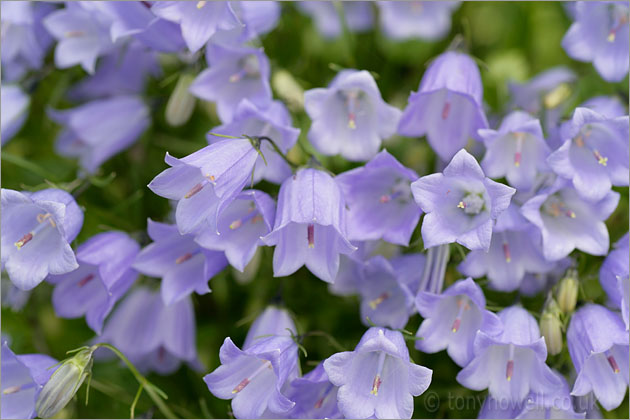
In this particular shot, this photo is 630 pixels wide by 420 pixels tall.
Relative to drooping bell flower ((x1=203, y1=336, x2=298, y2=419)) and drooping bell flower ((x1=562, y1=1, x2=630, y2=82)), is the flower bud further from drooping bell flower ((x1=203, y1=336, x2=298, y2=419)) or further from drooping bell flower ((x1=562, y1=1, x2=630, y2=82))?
drooping bell flower ((x1=562, y1=1, x2=630, y2=82))

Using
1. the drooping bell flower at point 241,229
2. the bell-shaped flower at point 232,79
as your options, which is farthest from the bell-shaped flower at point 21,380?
the bell-shaped flower at point 232,79

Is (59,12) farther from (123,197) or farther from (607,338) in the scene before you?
(607,338)

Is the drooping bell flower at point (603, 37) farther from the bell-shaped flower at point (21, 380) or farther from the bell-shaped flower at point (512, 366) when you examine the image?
the bell-shaped flower at point (21, 380)

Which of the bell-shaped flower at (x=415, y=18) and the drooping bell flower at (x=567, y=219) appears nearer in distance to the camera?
the drooping bell flower at (x=567, y=219)

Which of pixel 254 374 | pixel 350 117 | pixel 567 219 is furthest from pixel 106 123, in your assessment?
pixel 567 219

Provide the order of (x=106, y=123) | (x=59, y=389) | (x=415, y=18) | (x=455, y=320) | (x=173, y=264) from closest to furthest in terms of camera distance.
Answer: (x=59, y=389) → (x=455, y=320) → (x=173, y=264) → (x=106, y=123) → (x=415, y=18)

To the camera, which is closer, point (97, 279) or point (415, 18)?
point (97, 279)

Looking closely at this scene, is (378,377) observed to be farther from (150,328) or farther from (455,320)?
(150,328)

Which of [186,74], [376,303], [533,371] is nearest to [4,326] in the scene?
[186,74]
